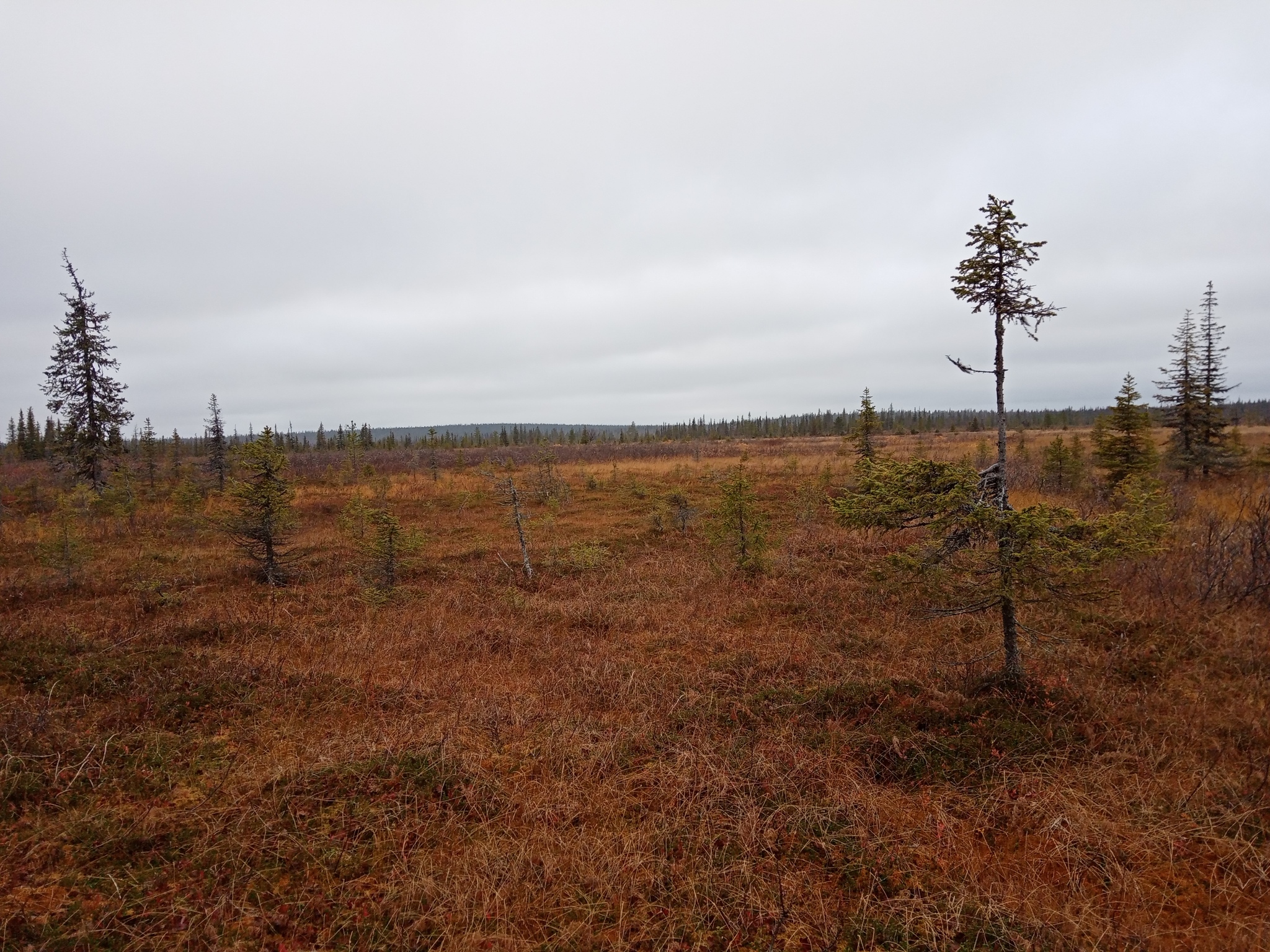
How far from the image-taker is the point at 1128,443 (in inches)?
637

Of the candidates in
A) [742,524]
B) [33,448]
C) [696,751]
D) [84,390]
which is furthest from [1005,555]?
[33,448]

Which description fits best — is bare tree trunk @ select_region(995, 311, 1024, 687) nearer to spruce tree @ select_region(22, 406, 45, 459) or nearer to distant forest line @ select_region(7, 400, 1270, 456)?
distant forest line @ select_region(7, 400, 1270, 456)

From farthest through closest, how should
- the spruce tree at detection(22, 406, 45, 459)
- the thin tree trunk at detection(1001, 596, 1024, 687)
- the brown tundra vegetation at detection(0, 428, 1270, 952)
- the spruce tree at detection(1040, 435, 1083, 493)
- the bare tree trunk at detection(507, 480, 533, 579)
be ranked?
the spruce tree at detection(22, 406, 45, 459) < the spruce tree at detection(1040, 435, 1083, 493) < the bare tree trunk at detection(507, 480, 533, 579) < the thin tree trunk at detection(1001, 596, 1024, 687) < the brown tundra vegetation at detection(0, 428, 1270, 952)

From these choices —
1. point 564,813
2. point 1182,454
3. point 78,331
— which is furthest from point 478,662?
point 78,331

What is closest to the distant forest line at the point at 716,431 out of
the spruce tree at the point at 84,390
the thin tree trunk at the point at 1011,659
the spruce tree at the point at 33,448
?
the spruce tree at the point at 33,448

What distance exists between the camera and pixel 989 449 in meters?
29.5

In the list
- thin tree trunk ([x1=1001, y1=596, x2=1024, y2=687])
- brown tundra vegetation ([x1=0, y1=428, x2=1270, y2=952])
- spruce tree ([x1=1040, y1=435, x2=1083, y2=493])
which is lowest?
brown tundra vegetation ([x1=0, y1=428, x2=1270, y2=952])

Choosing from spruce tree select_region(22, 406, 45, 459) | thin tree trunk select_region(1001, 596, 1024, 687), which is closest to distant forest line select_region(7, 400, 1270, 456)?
spruce tree select_region(22, 406, 45, 459)

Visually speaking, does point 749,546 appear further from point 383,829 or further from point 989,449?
point 989,449

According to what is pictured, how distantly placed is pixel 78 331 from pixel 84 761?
29.0 m

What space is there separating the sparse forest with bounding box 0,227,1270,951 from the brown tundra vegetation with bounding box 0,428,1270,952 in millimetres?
35

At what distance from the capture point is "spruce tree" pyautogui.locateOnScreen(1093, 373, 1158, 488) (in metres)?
15.8

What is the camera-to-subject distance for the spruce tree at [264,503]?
1177 centimetres

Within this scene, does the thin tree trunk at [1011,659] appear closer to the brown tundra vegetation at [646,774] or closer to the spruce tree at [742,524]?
the brown tundra vegetation at [646,774]
